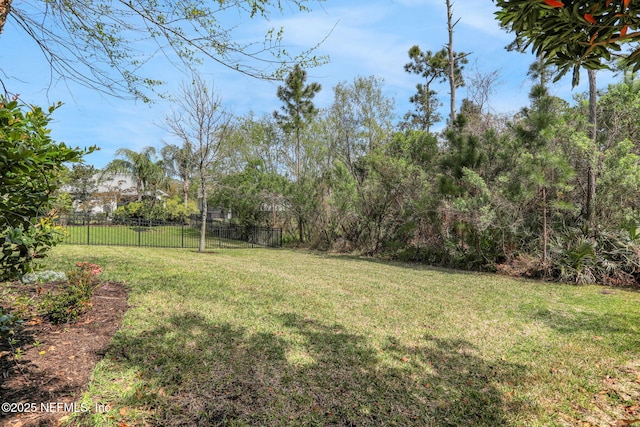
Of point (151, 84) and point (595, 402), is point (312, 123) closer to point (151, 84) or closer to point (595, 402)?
point (151, 84)

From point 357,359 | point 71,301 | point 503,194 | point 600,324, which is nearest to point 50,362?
point 71,301

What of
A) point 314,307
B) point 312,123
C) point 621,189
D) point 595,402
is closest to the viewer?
point 595,402

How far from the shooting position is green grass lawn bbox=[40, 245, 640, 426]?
8.03ft

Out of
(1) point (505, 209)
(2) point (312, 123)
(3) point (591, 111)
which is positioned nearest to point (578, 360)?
(1) point (505, 209)

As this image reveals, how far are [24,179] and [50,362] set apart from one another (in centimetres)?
156

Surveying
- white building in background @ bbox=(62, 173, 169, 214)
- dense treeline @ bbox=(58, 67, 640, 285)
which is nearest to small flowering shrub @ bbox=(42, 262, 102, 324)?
dense treeline @ bbox=(58, 67, 640, 285)

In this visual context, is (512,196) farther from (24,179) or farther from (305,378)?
(24,179)

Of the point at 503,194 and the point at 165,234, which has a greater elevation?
the point at 503,194

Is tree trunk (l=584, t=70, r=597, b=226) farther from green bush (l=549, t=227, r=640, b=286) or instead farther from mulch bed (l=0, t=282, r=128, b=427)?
mulch bed (l=0, t=282, r=128, b=427)

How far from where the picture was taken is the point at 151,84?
14.5ft

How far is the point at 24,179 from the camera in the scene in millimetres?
2236

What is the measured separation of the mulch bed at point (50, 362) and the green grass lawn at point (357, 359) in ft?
0.51

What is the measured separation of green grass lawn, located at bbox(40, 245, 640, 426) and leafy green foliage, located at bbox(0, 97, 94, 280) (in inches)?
46.5

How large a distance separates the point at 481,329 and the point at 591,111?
8.11 meters
